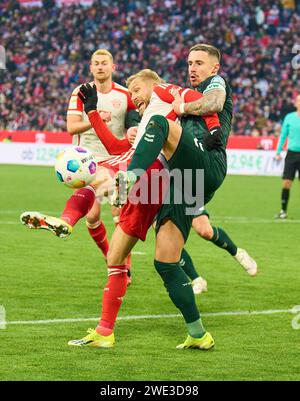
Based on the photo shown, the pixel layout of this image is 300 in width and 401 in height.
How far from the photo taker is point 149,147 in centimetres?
584

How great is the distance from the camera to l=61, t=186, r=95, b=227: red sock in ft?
25.0

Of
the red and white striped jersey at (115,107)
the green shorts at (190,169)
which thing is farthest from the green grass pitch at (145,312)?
the red and white striped jersey at (115,107)

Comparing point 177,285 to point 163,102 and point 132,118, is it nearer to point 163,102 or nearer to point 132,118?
point 163,102

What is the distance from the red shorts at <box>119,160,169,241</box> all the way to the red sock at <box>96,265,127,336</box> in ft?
1.03

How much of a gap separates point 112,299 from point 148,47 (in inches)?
1326

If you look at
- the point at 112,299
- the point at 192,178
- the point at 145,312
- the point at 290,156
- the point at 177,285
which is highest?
the point at 192,178

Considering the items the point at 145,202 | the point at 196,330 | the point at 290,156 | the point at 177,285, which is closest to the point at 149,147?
the point at 145,202

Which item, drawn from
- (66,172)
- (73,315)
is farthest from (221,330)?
(66,172)

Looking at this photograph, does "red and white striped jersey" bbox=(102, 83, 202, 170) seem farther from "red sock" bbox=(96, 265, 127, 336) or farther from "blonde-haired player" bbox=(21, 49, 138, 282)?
"blonde-haired player" bbox=(21, 49, 138, 282)

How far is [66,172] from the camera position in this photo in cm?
723

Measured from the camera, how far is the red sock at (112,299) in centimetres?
644

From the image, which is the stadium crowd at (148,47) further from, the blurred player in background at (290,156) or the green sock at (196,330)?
the green sock at (196,330)

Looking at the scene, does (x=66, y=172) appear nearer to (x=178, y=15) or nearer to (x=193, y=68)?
(x=193, y=68)

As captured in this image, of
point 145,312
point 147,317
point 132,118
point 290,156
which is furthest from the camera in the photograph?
point 290,156
